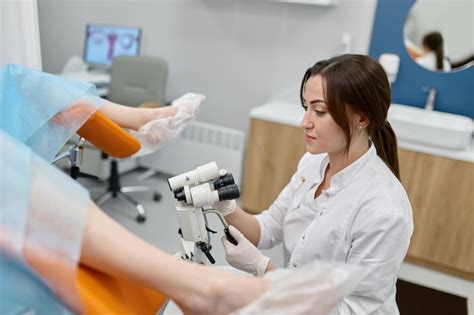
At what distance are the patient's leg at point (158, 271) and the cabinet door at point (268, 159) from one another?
182 cm

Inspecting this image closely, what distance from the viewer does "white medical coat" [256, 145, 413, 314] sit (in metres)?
1.02

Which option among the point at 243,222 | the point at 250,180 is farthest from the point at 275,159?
the point at 243,222

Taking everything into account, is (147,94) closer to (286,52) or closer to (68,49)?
(286,52)

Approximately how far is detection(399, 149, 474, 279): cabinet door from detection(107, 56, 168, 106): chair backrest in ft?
5.25

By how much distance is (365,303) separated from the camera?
1046 mm

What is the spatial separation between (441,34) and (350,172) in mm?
1769

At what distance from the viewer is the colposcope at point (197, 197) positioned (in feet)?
3.26

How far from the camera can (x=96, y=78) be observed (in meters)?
3.23

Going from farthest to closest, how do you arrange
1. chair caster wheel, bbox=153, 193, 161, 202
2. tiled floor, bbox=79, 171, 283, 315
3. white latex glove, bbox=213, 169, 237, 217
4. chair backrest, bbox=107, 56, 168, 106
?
chair caster wheel, bbox=153, 193, 161, 202
chair backrest, bbox=107, 56, 168, 106
tiled floor, bbox=79, 171, 283, 315
white latex glove, bbox=213, 169, 237, 217

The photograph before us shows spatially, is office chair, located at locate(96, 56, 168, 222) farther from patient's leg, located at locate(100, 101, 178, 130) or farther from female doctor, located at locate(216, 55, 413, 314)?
female doctor, located at locate(216, 55, 413, 314)

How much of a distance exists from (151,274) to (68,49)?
11.9ft

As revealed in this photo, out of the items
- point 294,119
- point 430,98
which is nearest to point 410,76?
point 430,98

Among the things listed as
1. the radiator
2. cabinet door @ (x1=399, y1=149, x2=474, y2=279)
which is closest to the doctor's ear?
cabinet door @ (x1=399, y1=149, x2=474, y2=279)

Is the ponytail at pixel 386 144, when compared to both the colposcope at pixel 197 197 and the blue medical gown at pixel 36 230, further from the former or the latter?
the blue medical gown at pixel 36 230
